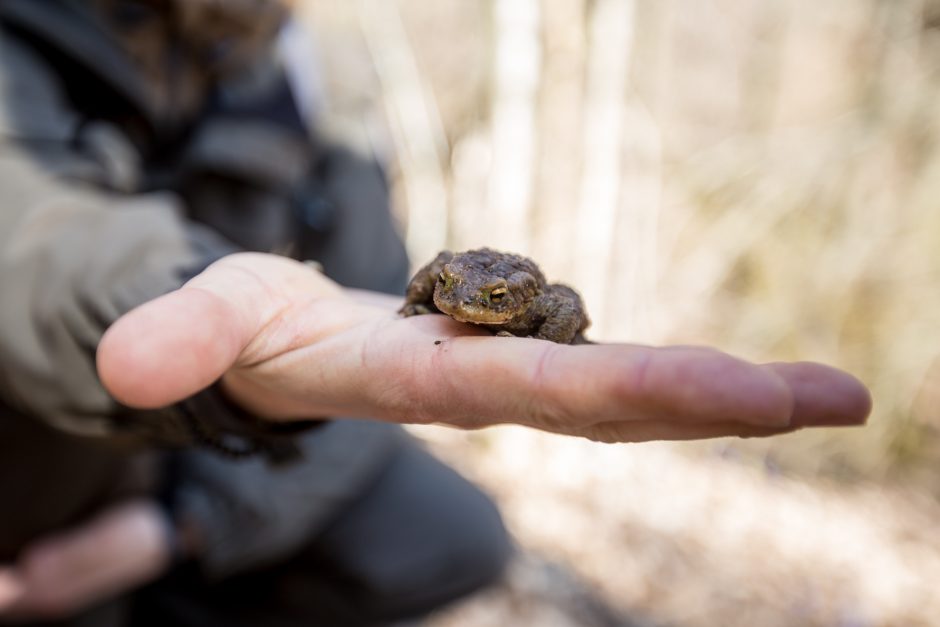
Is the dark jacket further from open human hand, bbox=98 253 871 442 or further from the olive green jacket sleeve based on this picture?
open human hand, bbox=98 253 871 442

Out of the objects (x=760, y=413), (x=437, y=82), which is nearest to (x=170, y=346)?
(x=760, y=413)

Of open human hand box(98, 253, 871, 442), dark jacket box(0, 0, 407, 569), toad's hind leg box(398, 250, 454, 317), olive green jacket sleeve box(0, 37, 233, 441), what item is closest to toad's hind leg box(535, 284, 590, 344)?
toad's hind leg box(398, 250, 454, 317)

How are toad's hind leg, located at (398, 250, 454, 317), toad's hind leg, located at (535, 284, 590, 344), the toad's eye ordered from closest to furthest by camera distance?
1. the toad's eye
2. toad's hind leg, located at (535, 284, 590, 344)
3. toad's hind leg, located at (398, 250, 454, 317)

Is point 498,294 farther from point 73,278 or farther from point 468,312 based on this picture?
point 73,278

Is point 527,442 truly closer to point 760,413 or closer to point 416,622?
point 416,622

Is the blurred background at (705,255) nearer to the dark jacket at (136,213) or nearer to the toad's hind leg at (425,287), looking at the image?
the dark jacket at (136,213)

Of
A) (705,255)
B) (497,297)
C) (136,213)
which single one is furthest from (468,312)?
(705,255)
